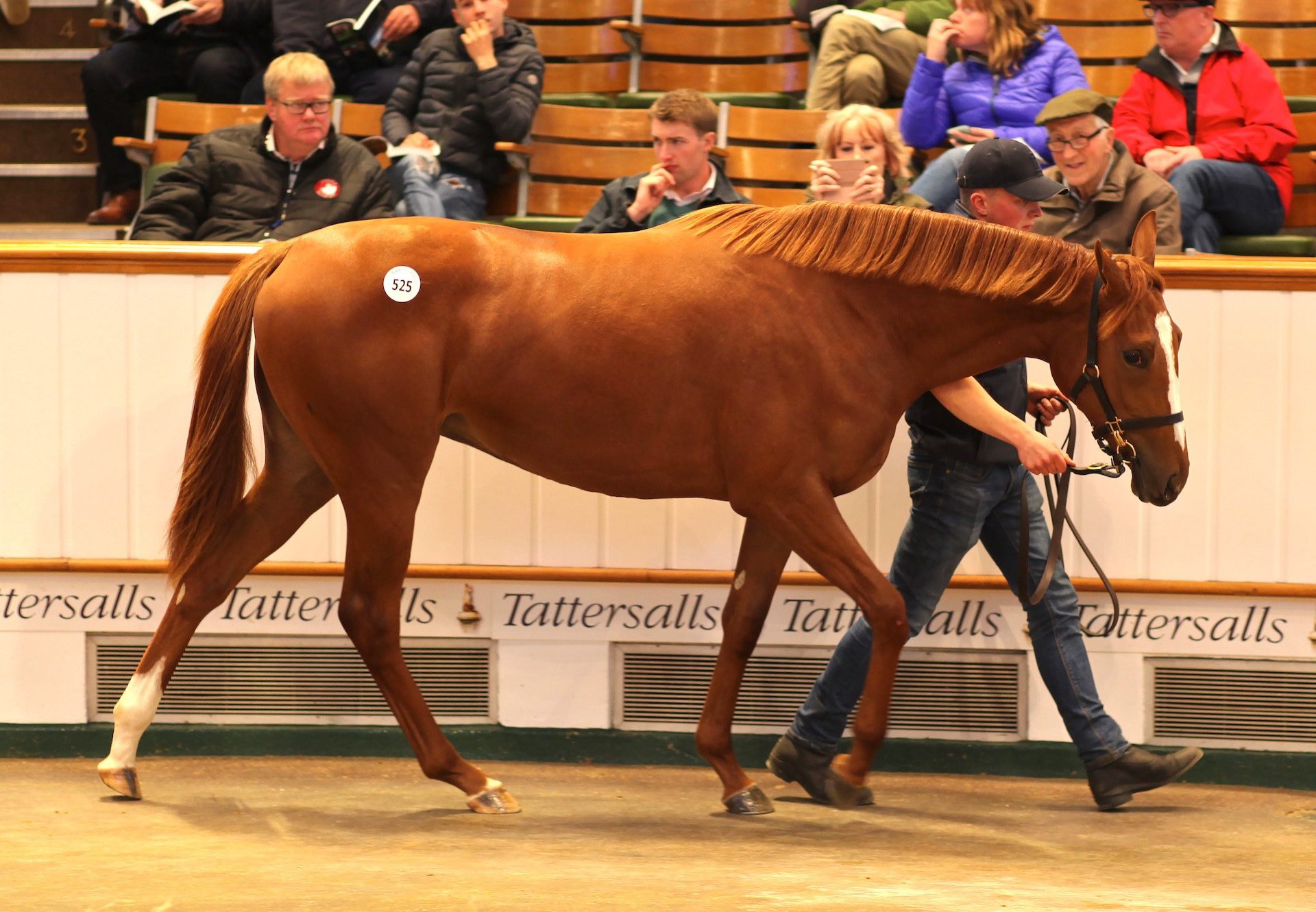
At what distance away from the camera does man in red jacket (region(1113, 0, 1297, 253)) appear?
6.22 meters

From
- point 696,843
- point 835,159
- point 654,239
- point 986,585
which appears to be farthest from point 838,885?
point 835,159

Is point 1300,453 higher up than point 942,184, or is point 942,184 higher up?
point 942,184

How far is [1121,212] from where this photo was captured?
5.31m

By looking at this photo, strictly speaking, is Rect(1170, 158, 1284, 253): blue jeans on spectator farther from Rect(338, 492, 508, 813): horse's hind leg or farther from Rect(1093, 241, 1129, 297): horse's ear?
Rect(338, 492, 508, 813): horse's hind leg

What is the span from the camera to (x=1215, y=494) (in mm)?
4879

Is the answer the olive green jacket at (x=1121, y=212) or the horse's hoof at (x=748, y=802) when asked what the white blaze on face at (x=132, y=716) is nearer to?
the horse's hoof at (x=748, y=802)

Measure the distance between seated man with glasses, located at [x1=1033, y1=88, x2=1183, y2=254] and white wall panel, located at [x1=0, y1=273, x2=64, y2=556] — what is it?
11.1 feet

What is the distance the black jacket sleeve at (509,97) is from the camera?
23.3 feet

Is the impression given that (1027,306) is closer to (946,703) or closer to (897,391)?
(897,391)

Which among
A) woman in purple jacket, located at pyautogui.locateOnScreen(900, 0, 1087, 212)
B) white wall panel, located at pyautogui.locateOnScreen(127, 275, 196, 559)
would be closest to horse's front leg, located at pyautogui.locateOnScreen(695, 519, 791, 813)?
white wall panel, located at pyautogui.locateOnScreen(127, 275, 196, 559)

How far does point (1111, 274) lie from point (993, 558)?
1.04m

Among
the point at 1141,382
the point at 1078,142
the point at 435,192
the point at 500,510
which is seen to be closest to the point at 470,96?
the point at 435,192

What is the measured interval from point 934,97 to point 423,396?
11.6 ft

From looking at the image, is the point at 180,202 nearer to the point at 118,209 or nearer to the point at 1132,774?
the point at 118,209
